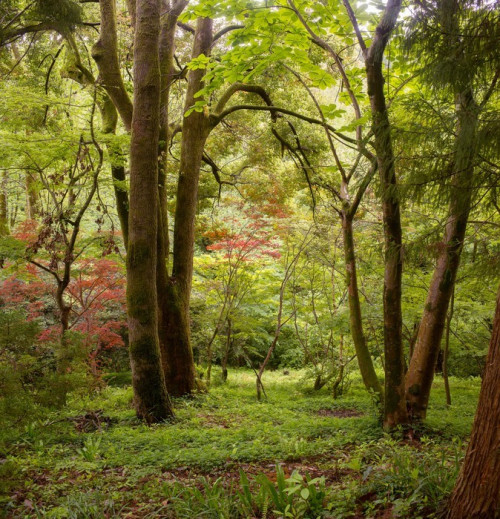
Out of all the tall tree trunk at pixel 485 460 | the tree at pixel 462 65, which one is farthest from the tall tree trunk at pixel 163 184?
the tall tree trunk at pixel 485 460

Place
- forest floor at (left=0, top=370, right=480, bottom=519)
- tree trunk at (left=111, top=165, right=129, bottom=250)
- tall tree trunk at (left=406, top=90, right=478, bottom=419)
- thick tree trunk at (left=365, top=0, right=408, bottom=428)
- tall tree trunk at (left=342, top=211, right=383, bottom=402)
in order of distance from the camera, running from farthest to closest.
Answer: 1. tree trunk at (left=111, top=165, right=129, bottom=250)
2. tall tree trunk at (left=342, top=211, right=383, bottom=402)
3. tall tree trunk at (left=406, top=90, right=478, bottom=419)
4. thick tree trunk at (left=365, top=0, right=408, bottom=428)
5. forest floor at (left=0, top=370, right=480, bottom=519)

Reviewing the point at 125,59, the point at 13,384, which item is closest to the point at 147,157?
the point at 13,384

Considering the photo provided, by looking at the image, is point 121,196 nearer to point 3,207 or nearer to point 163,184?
point 163,184

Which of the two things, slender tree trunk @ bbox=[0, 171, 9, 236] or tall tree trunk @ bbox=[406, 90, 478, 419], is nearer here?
tall tree trunk @ bbox=[406, 90, 478, 419]

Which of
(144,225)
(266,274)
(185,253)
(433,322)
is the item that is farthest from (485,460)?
(266,274)

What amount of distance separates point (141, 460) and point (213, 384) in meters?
5.57

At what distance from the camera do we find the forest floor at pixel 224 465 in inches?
104

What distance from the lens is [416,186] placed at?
332 cm

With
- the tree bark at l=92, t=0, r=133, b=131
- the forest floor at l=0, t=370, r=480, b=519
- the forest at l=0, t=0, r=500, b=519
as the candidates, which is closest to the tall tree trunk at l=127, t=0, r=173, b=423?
the forest at l=0, t=0, r=500, b=519

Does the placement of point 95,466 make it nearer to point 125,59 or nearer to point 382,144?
point 382,144

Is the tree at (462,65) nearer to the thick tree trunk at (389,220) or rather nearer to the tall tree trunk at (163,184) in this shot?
the thick tree trunk at (389,220)

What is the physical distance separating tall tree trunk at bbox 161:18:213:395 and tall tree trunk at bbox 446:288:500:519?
4968 millimetres

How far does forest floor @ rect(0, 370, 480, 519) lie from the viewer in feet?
8.64

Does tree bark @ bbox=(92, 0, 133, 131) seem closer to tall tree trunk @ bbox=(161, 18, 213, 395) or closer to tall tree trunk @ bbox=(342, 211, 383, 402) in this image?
tall tree trunk @ bbox=(161, 18, 213, 395)
